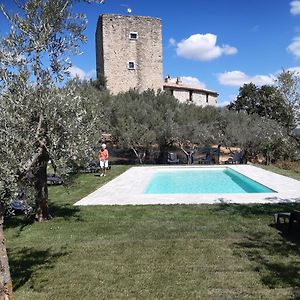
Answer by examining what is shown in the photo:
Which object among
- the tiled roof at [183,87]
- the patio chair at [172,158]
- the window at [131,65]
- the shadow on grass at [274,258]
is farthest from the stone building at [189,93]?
the shadow on grass at [274,258]

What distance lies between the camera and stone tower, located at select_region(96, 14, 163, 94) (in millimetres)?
34906

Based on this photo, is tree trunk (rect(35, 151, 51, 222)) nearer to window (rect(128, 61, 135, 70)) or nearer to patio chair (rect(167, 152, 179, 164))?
patio chair (rect(167, 152, 179, 164))

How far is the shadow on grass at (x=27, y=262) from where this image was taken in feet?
17.1

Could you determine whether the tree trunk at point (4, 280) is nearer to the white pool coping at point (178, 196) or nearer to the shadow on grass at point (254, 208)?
the shadow on grass at point (254, 208)

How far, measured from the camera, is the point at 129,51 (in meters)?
35.5

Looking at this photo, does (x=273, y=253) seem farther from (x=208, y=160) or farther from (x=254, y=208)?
(x=208, y=160)

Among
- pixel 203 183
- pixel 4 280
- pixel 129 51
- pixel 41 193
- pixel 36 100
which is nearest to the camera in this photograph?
pixel 4 280

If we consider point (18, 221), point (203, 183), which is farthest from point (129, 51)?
point (18, 221)

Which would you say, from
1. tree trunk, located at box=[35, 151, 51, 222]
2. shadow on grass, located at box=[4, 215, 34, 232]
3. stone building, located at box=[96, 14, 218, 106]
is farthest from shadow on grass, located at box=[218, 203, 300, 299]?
stone building, located at box=[96, 14, 218, 106]

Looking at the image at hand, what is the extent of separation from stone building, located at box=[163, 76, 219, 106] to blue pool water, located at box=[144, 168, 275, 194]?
1029 inches

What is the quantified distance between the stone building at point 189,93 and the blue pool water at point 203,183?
26.1 m

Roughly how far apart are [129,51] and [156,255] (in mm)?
31782

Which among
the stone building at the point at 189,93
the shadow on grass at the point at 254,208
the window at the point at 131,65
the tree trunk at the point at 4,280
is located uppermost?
the window at the point at 131,65

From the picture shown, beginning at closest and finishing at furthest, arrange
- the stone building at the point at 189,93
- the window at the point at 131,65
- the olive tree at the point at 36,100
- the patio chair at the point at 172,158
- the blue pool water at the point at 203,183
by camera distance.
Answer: the olive tree at the point at 36,100 < the blue pool water at the point at 203,183 < the patio chair at the point at 172,158 < the window at the point at 131,65 < the stone building at the point at 189,93
